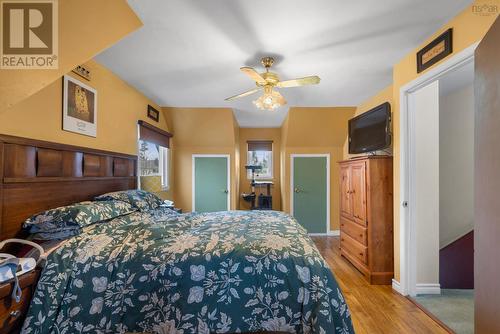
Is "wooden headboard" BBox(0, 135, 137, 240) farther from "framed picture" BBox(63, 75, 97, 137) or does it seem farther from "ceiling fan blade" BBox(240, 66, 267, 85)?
"ceiling fan blade" BBox(240, 66, 267, 85)

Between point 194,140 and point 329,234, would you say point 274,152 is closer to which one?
point 194,140

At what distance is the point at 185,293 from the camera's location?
1264 millimetres

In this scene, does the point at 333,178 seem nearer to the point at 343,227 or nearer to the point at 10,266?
the point at 343,227

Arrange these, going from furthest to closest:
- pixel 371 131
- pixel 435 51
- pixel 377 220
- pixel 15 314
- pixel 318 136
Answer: pixel 318 136, pixel 371 131, pixel 377 220, pixel 435 51, pixel 15 314

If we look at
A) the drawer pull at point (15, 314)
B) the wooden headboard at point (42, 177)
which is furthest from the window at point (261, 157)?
the drawer pull at point (15, 314)

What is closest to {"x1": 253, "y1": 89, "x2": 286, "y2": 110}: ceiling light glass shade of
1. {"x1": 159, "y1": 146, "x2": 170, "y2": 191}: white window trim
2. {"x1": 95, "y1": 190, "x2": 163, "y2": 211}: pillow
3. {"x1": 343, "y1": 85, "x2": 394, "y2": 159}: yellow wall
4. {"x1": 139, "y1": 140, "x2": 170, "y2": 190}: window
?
{"x1": 343, "y1": 85, "x2": 394, "y2": 159}: yellow wall

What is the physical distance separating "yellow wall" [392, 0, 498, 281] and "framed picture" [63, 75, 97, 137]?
327 centimetres

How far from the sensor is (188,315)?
1239mm

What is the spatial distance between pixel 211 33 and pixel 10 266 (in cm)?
201

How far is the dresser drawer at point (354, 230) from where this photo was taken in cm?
279

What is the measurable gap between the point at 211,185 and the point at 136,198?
243cm

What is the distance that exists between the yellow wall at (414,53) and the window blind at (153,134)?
334cm

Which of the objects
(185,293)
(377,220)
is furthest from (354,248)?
(185,293)

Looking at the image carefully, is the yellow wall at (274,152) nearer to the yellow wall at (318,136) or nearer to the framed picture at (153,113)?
the yellow wall at (318,136)
